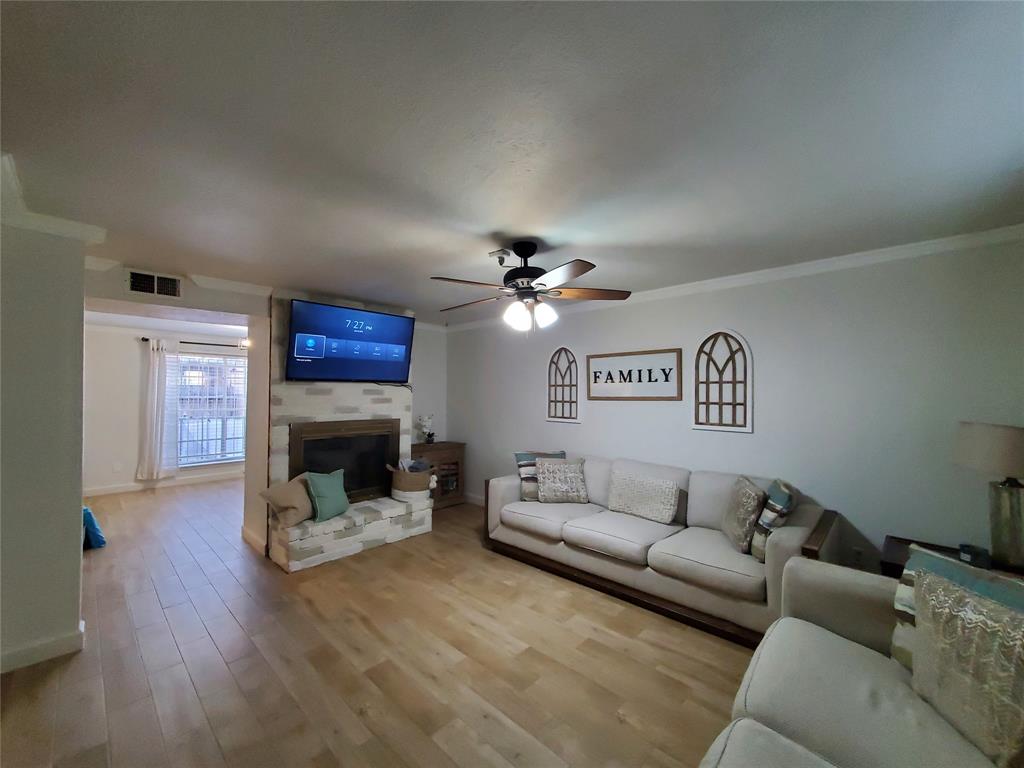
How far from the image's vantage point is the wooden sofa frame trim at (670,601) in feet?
7.73

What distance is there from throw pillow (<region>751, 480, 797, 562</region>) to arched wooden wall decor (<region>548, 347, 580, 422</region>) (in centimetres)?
200

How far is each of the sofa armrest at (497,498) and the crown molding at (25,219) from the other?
3.25m

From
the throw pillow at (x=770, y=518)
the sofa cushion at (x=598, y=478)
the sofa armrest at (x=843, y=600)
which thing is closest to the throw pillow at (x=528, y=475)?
the sofa cushion at (x=598, y=478)

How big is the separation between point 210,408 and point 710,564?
7.52m

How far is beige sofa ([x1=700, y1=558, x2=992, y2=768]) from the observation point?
3.74 feet

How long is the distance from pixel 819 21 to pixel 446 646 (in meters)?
3.00

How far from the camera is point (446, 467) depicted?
5211 millimetres

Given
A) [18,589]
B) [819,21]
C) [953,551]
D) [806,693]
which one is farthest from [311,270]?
[953,551]

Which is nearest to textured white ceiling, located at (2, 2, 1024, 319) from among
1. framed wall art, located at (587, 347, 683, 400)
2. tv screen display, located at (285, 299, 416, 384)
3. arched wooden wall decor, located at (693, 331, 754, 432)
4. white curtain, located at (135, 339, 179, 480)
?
arched wooden wall decor, located at (693, 331, 754, 432)

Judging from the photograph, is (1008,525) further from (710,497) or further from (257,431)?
(257,431)

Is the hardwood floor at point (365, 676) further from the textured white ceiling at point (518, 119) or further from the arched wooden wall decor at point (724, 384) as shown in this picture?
the textured white ceiling at point (518, 119)

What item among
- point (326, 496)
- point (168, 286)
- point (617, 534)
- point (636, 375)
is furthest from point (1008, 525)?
point (168, 286)

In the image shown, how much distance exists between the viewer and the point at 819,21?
101 cm

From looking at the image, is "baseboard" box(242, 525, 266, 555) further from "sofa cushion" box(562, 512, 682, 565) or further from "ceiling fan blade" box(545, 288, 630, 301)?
"ceiling fan blade" box(545, 288, 630, 301)
